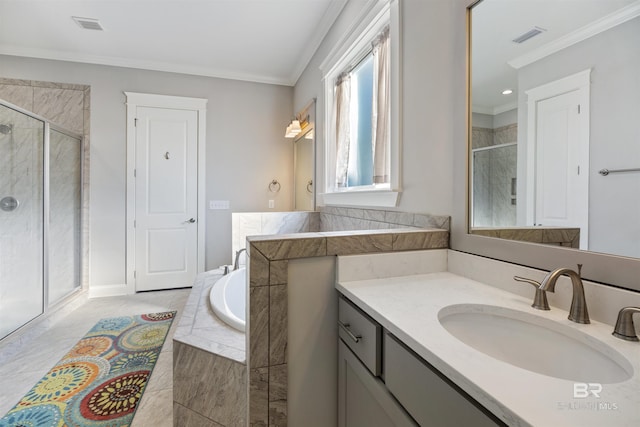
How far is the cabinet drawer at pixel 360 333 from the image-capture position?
0.83 meters

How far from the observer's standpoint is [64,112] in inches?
127

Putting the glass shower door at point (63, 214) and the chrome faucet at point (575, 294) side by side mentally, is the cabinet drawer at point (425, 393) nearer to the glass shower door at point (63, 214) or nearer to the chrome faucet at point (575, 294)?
the chrome faucet at point (575, 294)

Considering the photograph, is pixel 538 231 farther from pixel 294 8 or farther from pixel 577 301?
pixel 294 8

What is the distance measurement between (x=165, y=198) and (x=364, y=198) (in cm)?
268

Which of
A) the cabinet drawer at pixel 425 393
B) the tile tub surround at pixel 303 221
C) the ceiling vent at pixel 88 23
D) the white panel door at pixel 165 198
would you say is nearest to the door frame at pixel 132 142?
the white panel door at pixel 165 198

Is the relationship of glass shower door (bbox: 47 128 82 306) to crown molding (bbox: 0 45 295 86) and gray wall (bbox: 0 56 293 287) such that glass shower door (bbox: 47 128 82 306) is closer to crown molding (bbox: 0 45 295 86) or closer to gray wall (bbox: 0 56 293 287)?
gray wall (bbox: 0 56 293 287)

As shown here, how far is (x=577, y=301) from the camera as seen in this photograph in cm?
74

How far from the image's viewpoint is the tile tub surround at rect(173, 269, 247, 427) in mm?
1135

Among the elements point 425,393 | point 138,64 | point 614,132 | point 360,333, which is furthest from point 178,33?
point 425,393

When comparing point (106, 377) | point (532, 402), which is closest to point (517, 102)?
point (532, 402)

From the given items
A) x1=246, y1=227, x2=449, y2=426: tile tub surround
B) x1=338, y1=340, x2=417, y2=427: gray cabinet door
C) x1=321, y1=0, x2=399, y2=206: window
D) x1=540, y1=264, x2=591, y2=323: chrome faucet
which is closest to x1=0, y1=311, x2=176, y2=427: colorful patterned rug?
x1=246, y1=227, x2=449, y2=426: tile tub surround

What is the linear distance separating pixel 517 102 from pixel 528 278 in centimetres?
60

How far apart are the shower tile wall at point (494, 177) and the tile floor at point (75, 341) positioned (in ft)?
5.91

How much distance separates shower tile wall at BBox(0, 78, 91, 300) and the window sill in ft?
8.99
